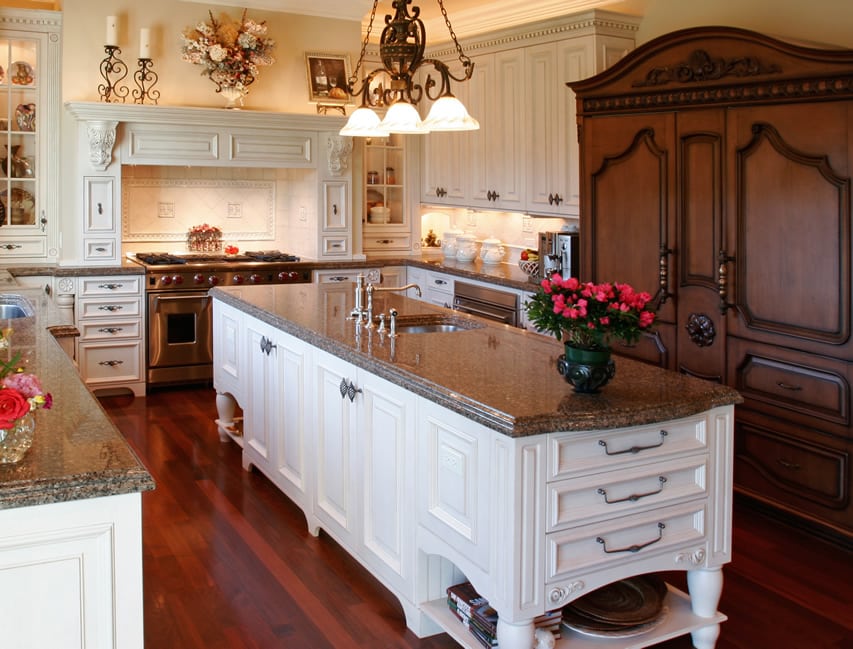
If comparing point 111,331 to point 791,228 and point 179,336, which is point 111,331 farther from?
point 791,228

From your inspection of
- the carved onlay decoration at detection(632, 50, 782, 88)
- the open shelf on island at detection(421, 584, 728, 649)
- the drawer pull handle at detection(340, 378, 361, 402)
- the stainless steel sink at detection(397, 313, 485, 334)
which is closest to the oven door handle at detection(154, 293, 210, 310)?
the stainless steel sink at detection(397, 313, 485, 334)

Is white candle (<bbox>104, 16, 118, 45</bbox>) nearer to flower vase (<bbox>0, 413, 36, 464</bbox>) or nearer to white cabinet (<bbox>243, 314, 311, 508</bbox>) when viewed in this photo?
white cabinet (<bbox>243, 314, 311, 508</bbox>)

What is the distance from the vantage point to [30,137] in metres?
6.91

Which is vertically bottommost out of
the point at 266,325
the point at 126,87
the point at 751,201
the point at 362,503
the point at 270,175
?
the point at 362,503

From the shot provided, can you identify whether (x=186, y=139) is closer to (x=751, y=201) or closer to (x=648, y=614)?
(x=751, y=201)

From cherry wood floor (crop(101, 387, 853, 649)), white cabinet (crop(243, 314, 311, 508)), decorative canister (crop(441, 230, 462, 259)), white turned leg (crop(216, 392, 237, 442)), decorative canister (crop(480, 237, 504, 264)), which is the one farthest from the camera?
decorative canister (crop(441, 230, 462, 259))

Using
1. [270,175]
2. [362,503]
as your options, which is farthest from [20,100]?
[362,503]

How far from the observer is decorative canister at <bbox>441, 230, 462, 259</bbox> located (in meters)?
7.84

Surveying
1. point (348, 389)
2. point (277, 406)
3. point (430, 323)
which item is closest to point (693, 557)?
point (348, 389)

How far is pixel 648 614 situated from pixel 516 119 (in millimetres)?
4335

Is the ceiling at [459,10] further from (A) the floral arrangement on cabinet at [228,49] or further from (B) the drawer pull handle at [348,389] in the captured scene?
(B) the drawer pull handle at [348,389]

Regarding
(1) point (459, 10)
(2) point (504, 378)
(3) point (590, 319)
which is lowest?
(2) point (504, 378)

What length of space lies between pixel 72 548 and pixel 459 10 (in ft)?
20.1

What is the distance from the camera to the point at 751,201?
14.5 ft
